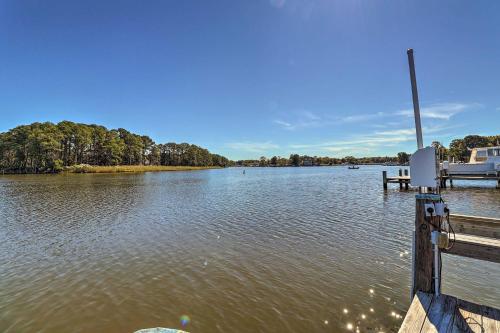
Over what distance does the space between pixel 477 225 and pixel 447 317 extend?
6.92ft

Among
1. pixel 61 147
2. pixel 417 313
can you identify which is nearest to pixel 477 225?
pixel 417 313

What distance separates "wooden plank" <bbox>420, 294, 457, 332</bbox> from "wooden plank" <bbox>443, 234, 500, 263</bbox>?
763 mm

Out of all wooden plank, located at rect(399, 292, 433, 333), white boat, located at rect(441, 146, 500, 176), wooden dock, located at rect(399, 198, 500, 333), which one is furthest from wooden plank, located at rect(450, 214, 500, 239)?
white boat, located at rect(441, 146, 500, 176)

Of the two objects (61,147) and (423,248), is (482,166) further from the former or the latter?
(61,147)

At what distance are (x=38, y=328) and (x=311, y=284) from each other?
6002 mm

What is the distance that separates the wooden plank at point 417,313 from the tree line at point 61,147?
80.5m

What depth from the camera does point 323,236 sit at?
10633mm

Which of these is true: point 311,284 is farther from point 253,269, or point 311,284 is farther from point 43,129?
point 43,129

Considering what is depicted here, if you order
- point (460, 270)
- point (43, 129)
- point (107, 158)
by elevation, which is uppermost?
point (43, 129)

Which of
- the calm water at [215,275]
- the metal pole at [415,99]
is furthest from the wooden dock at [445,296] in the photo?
the calm water at [215,275]

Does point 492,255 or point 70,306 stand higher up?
point 492,255

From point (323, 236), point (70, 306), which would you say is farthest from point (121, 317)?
point (323, 236)

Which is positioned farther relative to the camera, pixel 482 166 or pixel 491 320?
pixel 482 166

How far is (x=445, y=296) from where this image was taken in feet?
13.1
